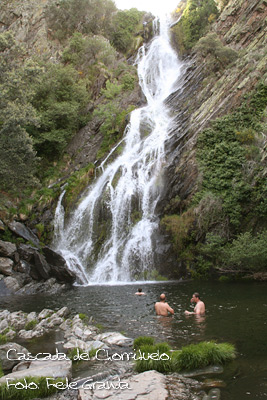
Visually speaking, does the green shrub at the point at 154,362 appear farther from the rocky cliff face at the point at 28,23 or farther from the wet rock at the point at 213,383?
the rocky cliff face at the point at 28,23

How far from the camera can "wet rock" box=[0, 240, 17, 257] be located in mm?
19625

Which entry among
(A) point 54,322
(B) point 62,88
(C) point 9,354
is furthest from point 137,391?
(B) point 62,88

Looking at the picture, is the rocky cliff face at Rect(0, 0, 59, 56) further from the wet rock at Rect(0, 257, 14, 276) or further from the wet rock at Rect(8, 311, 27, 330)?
the wet rock at Rect(8, 311, 27, 330)

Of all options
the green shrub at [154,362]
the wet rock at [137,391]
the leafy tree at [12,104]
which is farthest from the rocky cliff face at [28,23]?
the wet rock at [137,391]

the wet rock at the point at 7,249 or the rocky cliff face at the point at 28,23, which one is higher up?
the rocky cliff face at the point at 28,23

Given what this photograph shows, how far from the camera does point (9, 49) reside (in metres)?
18.1

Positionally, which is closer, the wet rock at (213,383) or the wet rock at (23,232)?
the wet rock at (213,383)

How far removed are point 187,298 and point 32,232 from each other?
13653 millimetres

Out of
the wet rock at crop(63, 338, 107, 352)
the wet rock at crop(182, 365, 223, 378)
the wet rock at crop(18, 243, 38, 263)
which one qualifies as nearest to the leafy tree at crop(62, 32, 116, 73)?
the wet rock at crop(18, 243, 38, 263)

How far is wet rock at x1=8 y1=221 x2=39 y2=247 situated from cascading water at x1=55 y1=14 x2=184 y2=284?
1.70 m

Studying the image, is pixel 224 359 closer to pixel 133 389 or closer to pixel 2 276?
pixel 133 389

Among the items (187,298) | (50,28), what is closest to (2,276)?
(187,298)

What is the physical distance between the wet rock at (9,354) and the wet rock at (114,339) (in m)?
1.87

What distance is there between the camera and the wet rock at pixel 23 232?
21641mm
